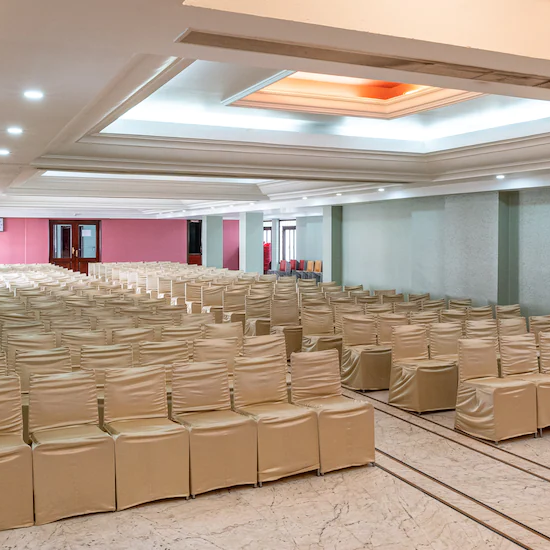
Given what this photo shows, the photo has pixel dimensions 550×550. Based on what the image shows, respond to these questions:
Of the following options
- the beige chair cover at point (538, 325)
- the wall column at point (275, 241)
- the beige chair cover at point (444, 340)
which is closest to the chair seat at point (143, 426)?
the beige chair cover at point (444, 340)

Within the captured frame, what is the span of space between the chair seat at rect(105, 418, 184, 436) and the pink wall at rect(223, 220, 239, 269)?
1421 inches

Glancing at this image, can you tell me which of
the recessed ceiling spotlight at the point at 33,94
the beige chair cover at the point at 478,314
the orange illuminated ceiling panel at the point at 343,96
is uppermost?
the orange illuminated ceiling panel at the point at 343,96

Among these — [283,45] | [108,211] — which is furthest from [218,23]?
[108,211]

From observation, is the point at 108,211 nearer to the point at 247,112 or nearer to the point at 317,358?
the point at 247,112

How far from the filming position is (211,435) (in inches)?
214

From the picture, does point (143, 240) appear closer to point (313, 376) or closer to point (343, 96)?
point (343, 96)

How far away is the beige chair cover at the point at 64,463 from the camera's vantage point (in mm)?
4856

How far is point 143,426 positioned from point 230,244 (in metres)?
36.9

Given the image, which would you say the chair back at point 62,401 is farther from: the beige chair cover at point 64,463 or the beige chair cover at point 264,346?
the beige chair cover at point 264,346

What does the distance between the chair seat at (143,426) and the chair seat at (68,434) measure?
0.46 ft

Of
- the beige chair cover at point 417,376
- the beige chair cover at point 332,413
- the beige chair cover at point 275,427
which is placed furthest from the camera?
the beige chair cover at point 417,376

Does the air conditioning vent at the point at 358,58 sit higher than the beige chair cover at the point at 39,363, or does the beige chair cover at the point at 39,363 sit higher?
the air conditioning vent at the point at 358,58

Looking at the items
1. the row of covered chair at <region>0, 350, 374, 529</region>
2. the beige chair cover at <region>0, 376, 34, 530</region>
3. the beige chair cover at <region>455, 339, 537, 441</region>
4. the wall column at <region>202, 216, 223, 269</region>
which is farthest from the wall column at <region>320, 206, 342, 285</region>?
the beige chair cover at <region>0, 376, 34, 530</region>

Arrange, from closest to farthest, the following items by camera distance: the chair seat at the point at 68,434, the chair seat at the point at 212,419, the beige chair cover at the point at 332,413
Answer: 1. the chair seat at the point at 68,434
2. the chair seat at the point at 212,419
3. the beige chair cover at the point at 332,413
